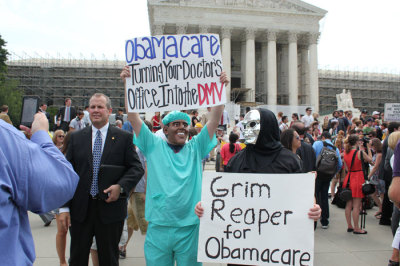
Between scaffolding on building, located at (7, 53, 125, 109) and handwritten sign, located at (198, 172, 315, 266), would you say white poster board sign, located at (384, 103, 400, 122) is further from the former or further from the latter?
scaffolding on building, located at (7, 53, 125, 109)

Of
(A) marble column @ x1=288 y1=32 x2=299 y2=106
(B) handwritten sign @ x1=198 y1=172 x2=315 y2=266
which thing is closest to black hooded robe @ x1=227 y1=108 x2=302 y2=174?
(B) handwritten sign @ x1=198 y1=172 x2=315 y2=266

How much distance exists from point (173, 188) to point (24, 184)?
5.01ft

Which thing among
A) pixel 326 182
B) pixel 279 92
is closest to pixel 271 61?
pixel 279 92

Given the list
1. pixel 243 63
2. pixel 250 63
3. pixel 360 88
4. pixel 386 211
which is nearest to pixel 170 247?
pixel 386 211

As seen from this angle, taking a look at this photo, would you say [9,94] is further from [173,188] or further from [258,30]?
[173,188]

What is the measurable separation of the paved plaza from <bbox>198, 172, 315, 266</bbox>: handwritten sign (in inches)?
104

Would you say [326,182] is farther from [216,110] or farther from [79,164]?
[79,164]

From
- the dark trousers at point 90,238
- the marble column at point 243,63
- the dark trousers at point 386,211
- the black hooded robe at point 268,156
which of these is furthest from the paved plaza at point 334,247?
the marble column at point 243,63

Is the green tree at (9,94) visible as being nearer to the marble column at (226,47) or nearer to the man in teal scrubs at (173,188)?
the marble column at (226,47)

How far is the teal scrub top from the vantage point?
9.34 feet

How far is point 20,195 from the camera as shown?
4.96 feet

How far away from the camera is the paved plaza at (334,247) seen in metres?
4.96

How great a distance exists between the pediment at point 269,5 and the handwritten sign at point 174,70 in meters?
37.8

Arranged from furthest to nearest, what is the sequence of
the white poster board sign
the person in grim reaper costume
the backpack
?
the white poster board sign, the backpack, the person in grim reaper costume
